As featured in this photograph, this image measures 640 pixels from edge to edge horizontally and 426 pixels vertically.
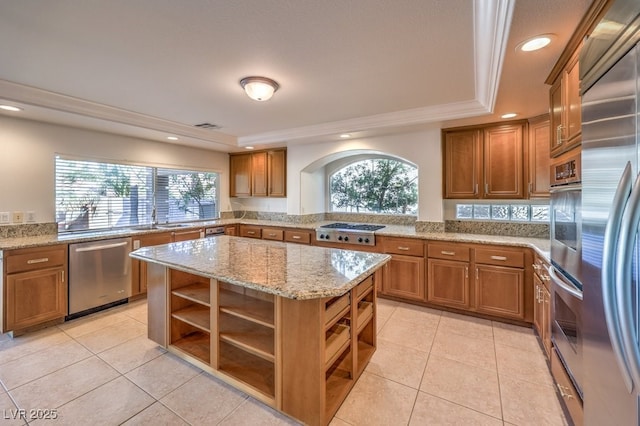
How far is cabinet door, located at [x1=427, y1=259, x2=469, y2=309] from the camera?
317 cm

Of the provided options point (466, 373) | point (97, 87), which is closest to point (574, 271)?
point (466, 373)

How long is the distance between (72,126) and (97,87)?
1344 millimetres

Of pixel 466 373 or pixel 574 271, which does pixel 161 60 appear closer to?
pixel 574 271

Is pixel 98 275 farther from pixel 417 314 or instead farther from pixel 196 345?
pixel 417 314

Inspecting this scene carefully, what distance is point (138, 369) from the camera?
221 centimetres

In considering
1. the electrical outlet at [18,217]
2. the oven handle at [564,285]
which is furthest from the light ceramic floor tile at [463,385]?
the electrical outlet at [18,217]

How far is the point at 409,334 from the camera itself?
2797 millimetres

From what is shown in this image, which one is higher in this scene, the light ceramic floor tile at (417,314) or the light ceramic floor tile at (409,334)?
the light ceramic floor tile at (417,314)

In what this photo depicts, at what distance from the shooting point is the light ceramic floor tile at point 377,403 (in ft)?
5.70

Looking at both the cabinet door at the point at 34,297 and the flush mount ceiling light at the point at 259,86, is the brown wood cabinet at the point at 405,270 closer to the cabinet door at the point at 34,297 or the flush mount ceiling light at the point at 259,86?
the flush mount ceiling light at the point at 259,86

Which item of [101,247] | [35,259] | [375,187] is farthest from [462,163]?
[35,259]

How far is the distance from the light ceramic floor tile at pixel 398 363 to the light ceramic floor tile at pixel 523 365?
599mm

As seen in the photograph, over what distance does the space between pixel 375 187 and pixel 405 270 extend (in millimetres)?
1627

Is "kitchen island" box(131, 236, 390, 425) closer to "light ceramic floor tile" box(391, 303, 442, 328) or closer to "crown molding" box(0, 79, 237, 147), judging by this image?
"light ceramic floor tile" box(391, 303, 442, 328)
